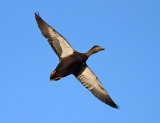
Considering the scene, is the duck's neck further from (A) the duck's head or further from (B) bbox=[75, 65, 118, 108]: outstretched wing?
(B) bbox=[75, 65, 118, 108]: outstretched wing

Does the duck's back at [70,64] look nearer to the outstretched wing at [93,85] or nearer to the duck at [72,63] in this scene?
the duck at [72,63]

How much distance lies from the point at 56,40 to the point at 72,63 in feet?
4.56

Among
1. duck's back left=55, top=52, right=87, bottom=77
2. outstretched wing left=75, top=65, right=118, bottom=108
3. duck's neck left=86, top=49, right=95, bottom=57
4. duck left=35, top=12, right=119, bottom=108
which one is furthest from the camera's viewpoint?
outstretched wing left=75, top=65, right=118, bottom=108

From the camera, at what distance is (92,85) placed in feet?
59.0

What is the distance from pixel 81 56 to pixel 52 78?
65.4 inches

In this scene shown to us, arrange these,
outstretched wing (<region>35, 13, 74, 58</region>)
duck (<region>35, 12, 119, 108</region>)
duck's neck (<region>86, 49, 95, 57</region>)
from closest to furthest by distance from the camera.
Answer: duck (<region>35, 12, 119, 108</region>) → outstretched wing (<region>35, 13, 74, 58</region>) → duck's neck (<region>86, 49, 95, 57</region>)

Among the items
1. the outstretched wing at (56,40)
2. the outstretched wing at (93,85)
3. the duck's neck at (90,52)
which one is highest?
the outstretched wing at (56,40)

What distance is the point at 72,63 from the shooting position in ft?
53.8

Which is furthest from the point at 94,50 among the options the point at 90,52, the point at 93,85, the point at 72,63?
the point at 93,85

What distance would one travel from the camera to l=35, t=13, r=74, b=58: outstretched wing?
16859 millimetres

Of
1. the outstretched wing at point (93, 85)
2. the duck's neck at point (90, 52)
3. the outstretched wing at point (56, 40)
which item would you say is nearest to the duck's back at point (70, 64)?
the duck's neck at point (90, 52)

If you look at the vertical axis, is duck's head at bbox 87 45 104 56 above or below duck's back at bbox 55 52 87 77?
above

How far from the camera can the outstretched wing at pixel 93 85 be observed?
1772 cm

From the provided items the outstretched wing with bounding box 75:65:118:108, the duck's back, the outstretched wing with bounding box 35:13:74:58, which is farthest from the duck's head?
the outstretched wing with bounding box 75:65:118:108
